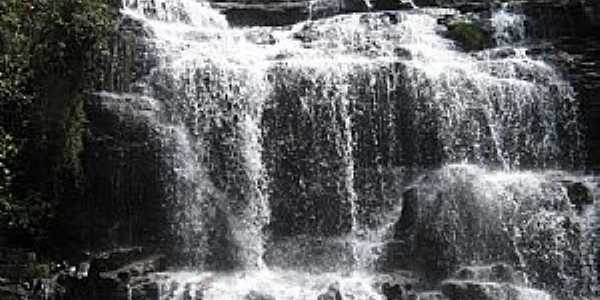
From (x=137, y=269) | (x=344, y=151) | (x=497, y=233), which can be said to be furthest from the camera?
(x=344, y=151)

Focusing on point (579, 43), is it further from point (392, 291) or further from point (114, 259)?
point (114, 259)

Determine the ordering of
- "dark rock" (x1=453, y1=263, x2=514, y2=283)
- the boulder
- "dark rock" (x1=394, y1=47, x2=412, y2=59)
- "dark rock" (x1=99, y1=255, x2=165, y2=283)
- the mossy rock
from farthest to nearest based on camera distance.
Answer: the mossy rock → "dark rock" (x1=394, y1=47, x2=412, y2=59) → the boulder → "dark rock" (x1=453, y1=263, x2=514, y2=283) → "dark rock" (x1=99, y1=255, x2=165, y2=283)

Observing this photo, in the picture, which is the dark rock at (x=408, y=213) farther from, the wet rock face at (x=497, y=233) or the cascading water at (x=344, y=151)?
the cascading water at (x=344, y=151)

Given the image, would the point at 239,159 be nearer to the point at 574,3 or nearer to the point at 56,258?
the point at 56,258

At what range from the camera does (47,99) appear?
55.1 feet

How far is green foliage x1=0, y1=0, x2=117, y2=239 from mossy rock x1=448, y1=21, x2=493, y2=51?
8.82 metres

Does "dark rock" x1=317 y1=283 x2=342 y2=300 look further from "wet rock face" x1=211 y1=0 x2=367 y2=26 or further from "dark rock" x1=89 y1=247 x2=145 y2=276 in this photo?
"wet rock face" x1=211 y1=0 x2=367 y2=26

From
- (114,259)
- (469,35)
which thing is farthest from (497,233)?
(114,259)

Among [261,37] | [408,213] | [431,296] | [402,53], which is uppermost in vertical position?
[261,37]

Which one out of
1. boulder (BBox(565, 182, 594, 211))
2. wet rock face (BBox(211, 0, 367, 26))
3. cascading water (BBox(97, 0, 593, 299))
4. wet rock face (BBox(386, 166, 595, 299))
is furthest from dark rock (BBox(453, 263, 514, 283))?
wet rock face (BBox(211, 0, 367, 26))

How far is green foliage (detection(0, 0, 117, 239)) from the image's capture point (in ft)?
55.1

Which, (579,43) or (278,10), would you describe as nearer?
(579,43)

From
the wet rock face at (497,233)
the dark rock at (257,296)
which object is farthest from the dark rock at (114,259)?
the wet rock face at (497,233)

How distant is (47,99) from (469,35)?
10282 millimetres
